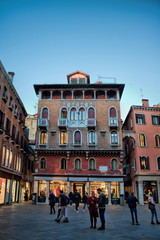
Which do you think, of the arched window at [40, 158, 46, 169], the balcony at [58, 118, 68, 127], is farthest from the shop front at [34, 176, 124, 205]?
the balcony at [58, 118, 68, 127]

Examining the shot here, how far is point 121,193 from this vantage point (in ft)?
96.0

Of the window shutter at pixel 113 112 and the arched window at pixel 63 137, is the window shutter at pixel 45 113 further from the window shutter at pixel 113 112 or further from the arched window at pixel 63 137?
→ the window shutter at pixel 113 112

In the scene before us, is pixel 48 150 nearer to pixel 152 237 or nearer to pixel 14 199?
pixel 14 199

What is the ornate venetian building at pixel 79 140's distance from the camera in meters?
30.0

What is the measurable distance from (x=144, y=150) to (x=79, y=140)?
1027 cm

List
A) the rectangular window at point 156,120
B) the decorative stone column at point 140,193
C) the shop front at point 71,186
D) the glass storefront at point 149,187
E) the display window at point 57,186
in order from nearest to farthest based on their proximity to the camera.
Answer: the shop front at point 71,186 < the display window at point 57,186 < the decorative stone column at point 140,193 < the glass storefront at point 149,187 < the rectangular window at point 156,120

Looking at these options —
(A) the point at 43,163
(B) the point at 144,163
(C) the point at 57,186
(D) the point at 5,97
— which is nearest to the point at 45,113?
(A) the point at 43,163

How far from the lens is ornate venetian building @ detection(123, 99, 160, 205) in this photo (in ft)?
103

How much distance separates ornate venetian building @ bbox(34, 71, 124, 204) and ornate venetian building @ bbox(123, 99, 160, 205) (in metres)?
3.39

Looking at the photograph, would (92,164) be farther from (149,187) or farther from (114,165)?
(149,187)

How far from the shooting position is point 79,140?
103ft

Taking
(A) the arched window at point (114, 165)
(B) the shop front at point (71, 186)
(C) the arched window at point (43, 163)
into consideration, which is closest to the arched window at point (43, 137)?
(C) the arched window at point (43, 163)

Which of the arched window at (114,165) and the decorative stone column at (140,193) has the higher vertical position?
the arched window at (114,165)

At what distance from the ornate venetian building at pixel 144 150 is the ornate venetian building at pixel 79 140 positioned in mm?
3392
